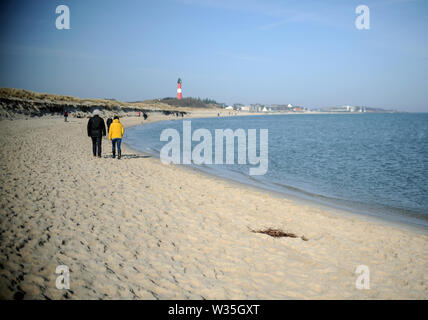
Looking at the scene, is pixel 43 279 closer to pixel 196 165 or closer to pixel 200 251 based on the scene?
pixel 200 251

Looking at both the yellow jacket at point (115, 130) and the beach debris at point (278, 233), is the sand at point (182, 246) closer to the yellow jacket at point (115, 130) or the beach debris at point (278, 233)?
the beach debris at point (278, 233)

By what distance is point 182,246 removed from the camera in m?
5.35

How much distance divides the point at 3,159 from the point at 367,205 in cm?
1491

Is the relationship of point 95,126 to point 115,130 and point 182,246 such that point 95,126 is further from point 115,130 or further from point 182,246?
point 182,246

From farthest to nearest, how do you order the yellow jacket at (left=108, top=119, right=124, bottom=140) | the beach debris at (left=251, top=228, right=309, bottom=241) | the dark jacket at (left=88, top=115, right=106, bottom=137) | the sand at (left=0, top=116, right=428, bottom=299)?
1. the yellow jacket at (left=108, top=119, right=124, bottom=140)
2. the dark jacket at (left=88, top=115, right=106, bottom=137)
3. the beach debris at (left=251, top=228, right=309, bottom=241)
4. the sand at (left=0, top=116, right=428, bottom=299)

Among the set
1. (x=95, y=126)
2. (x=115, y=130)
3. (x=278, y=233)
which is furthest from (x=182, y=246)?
(x=95, y=126)

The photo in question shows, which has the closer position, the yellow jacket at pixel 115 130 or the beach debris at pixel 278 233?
the beach debris at pixel 278 233

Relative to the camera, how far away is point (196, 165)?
1633 centimetres

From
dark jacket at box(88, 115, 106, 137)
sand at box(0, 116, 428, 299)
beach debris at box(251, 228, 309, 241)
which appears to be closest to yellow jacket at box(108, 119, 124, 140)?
dark jacket at box(88, 115, 106, 137)

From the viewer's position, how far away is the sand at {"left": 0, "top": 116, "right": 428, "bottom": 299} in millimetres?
4004

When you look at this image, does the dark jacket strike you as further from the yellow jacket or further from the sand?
the sand

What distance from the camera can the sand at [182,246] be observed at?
400cm

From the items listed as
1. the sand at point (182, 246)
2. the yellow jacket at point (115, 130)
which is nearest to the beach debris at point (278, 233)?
the sand at point (182, 246)
